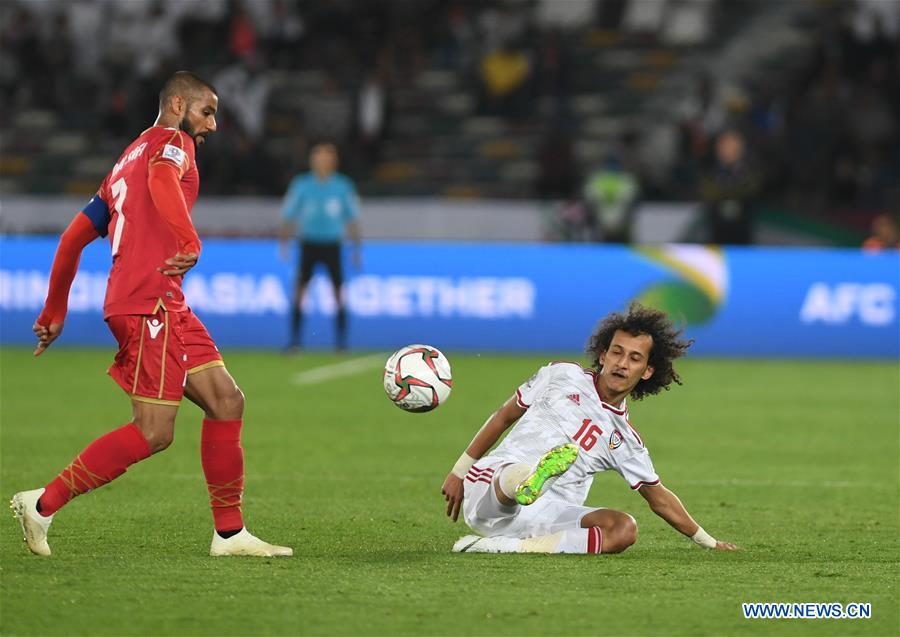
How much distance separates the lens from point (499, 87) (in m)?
24.1

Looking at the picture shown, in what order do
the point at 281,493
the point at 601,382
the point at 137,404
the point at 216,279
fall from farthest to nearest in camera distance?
the point at 216,279 → the point at 281,493 → the point at 601,382 → the point at 137,404

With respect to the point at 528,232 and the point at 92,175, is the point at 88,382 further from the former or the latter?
the point at 92,175

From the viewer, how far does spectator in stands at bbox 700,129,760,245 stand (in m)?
18.7

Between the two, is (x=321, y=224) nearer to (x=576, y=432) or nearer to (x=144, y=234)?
(x=576, y=432)

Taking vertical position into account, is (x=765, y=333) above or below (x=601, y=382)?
below

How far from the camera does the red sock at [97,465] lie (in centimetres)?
598

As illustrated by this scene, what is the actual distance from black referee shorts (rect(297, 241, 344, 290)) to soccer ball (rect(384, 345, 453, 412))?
9374mm

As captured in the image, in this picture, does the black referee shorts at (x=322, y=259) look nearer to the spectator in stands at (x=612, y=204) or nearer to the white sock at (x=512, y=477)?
the spectator in stands at (x=612, y=204)

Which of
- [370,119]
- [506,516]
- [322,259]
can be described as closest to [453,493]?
[506,516]

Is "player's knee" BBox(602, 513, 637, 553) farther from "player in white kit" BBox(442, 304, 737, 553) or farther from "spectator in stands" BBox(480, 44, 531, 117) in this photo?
"spectator in stands" BBox(480, 44, 531, 117)

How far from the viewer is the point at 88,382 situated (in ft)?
44.7

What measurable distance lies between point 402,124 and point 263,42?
115 inches

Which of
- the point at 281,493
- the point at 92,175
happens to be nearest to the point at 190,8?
the point at 92,175

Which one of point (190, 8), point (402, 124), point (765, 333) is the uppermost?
point (190, 8)
